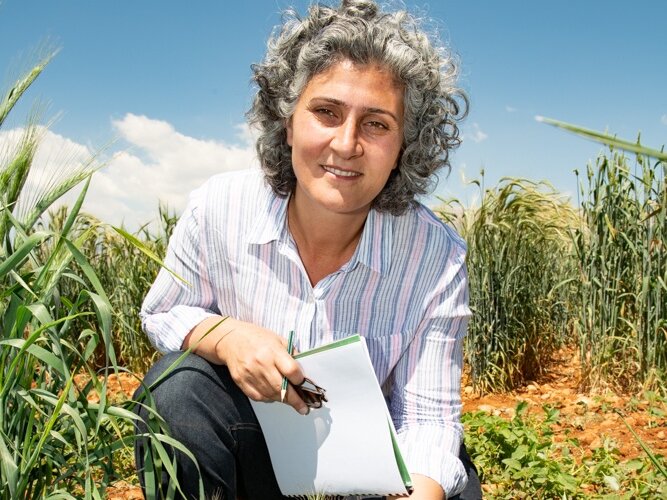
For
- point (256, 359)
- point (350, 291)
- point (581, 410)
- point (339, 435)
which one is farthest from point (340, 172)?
point (581, 410)

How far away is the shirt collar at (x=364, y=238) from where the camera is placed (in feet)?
5.85

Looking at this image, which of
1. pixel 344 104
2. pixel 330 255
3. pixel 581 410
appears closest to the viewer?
pixel 344 104

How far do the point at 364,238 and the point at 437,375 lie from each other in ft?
1.31

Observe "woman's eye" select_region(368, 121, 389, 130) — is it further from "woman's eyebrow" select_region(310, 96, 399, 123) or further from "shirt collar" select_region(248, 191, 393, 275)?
"shirt collar" select_region(248, 191, 393, 275)

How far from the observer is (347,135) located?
62.9 inches

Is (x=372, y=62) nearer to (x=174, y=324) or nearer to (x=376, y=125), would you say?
(x=376, y=125)

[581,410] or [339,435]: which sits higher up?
[339,435]

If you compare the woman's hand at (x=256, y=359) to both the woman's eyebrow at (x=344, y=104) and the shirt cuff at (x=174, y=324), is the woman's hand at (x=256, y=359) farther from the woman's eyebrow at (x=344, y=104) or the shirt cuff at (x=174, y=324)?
the woman's eyebrow at (x=344, y=104)

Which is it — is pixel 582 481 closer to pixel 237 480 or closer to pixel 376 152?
pixel 237 480

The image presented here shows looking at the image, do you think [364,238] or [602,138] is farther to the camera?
[364,238]

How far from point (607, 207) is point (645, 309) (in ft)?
2.18

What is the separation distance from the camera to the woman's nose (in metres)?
1.59

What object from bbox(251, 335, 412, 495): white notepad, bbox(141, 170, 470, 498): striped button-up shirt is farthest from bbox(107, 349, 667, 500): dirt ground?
bbox(251, 335, 412, 495): white notepad

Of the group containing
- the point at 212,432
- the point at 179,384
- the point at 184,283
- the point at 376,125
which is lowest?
the point at 212,432
